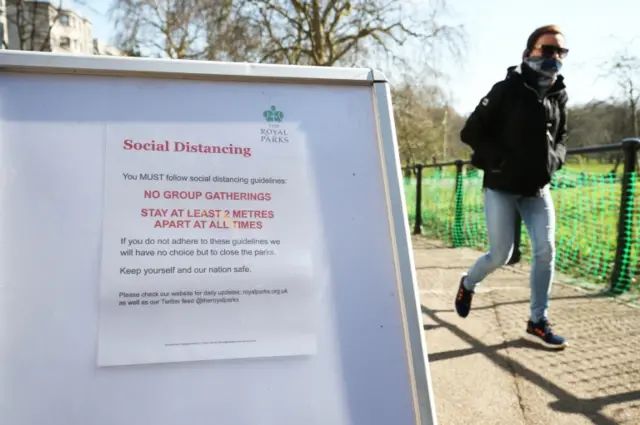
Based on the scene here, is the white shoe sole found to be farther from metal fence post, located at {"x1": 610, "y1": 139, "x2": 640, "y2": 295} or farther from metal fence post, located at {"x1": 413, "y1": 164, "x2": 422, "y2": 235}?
metal fence post, located at {"x1": 413, "y1": 164, "x2": 422, "y2": 235}

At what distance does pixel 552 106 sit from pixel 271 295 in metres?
2.64

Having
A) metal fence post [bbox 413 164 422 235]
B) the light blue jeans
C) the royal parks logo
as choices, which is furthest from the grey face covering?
metal fence post [bbox 413 164 422 235]

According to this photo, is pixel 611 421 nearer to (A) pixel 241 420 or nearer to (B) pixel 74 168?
(A) pixel 241 420

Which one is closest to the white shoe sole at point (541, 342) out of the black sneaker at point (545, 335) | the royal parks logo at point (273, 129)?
the black sneaker at point (545, 335)

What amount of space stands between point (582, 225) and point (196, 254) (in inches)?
246

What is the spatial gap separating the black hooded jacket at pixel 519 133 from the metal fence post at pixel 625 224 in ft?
5.54

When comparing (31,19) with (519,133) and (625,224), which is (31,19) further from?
(625,224)

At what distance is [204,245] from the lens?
1508mm

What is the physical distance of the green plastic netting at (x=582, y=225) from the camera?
496cm

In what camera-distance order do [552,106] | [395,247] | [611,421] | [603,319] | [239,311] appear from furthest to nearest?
Answer: [603,319] < [552,106] < [611,421] < [395,247] < [239,311]

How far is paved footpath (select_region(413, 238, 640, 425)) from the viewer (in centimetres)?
258

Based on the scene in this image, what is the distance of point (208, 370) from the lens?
1.45m

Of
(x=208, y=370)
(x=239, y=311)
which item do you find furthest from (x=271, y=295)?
(x=208, y=370)

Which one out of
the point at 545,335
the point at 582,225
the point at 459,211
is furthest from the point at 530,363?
the point at 459,211
